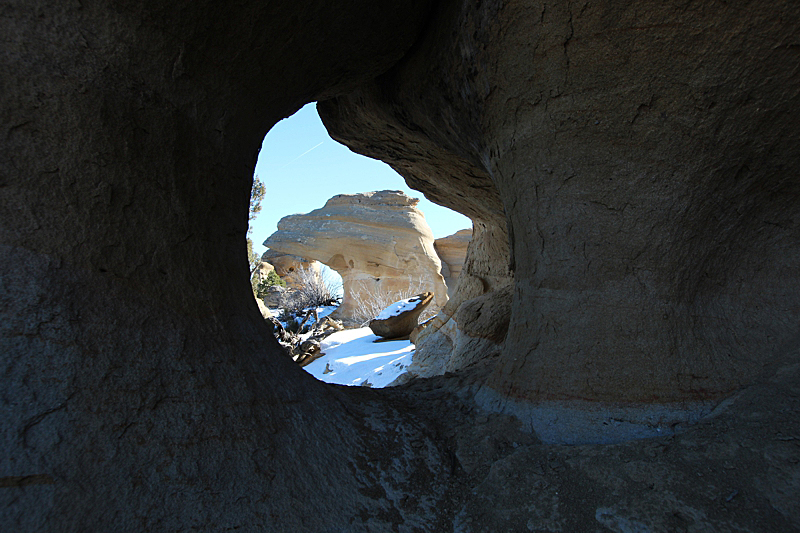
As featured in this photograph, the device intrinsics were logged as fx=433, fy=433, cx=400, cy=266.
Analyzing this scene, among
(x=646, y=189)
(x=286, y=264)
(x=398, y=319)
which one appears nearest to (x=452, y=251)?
(x=286, y=264)

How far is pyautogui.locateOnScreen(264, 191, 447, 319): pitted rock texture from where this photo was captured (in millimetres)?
12414

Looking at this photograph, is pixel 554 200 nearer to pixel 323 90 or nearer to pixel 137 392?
pixel 323 90

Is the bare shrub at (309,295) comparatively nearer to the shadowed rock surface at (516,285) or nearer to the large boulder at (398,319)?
the large boulder at (398,319)

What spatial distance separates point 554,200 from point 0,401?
4.75 feet

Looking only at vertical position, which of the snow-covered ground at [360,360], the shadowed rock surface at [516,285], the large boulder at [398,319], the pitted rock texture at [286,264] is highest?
the pitted rock texture at [286,264]

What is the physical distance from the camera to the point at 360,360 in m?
5.67

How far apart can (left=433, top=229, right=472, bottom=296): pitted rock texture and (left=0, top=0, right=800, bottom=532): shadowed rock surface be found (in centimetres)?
1327

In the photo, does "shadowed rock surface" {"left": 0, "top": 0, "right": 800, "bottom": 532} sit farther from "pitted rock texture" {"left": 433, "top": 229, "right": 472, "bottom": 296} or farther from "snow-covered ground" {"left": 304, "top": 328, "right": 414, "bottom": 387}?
"pitted rock texture" {"left": 433, "top": 229, "right": 472, "bottom": 296}

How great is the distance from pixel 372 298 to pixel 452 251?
3652mm

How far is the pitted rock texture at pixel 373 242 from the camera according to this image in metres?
12.4

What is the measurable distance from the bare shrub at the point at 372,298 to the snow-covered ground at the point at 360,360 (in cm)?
459

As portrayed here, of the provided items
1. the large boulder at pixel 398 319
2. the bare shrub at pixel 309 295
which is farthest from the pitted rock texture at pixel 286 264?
the large boulder at pixel 398 319

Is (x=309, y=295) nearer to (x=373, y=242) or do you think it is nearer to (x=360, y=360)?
(x=373, y=242)

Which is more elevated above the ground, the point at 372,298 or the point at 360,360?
the point at 372,298
